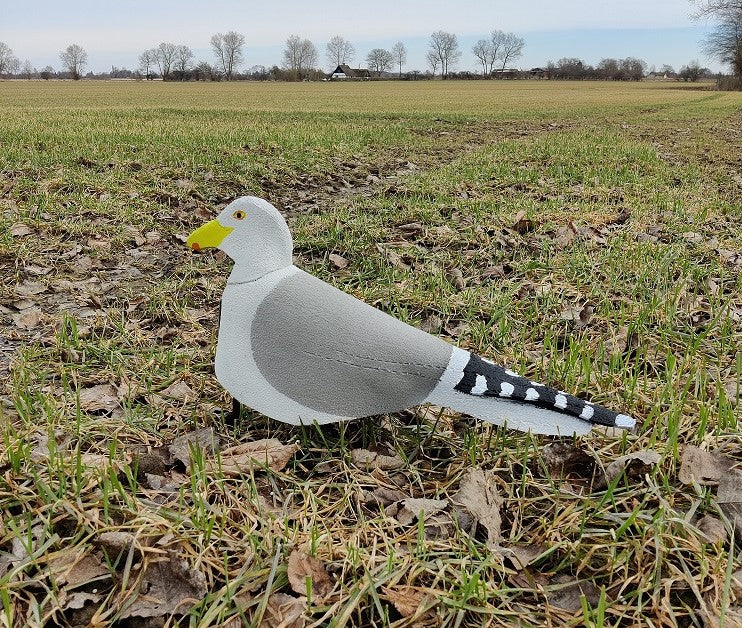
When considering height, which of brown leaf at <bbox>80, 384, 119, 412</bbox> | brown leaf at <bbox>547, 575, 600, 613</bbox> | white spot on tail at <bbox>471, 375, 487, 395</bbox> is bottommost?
brown leaf at <bbox>547, 575, 600, 613</bbox>

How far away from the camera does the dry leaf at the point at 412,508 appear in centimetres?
188

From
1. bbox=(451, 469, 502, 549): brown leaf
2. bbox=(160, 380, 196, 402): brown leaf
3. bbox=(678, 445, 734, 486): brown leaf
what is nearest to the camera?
bbox=(451, 469, 502, 549): brown leaf

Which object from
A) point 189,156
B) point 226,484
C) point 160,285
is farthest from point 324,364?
point 189,156

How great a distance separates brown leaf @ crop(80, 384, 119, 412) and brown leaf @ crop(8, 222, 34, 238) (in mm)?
2917

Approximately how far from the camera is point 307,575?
1.59 m

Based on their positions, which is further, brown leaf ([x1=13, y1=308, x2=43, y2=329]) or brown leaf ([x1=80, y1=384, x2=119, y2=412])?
brown leaf ([x1=13, y1=308, x2=43, y2=329])

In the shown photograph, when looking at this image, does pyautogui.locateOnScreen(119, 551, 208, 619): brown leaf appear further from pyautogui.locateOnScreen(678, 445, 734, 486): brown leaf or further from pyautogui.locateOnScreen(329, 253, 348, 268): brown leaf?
pyautogui.locateOnScreen(329, 253, 348, 268): brown leaf

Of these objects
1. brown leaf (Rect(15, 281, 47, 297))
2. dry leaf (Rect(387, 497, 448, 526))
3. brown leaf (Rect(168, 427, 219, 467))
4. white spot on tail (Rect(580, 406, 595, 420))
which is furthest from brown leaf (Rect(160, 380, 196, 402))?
brown leaf (Rect(15, 281, 47, 297))

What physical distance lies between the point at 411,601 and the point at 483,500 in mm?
462

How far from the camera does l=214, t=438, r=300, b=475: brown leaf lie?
206 cm

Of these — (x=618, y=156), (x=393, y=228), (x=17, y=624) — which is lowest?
(x=17, y=624)

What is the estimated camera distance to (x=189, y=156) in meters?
8.55

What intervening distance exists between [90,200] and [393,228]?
309 cm

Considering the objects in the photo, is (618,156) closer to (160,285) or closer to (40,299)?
(160,285)
